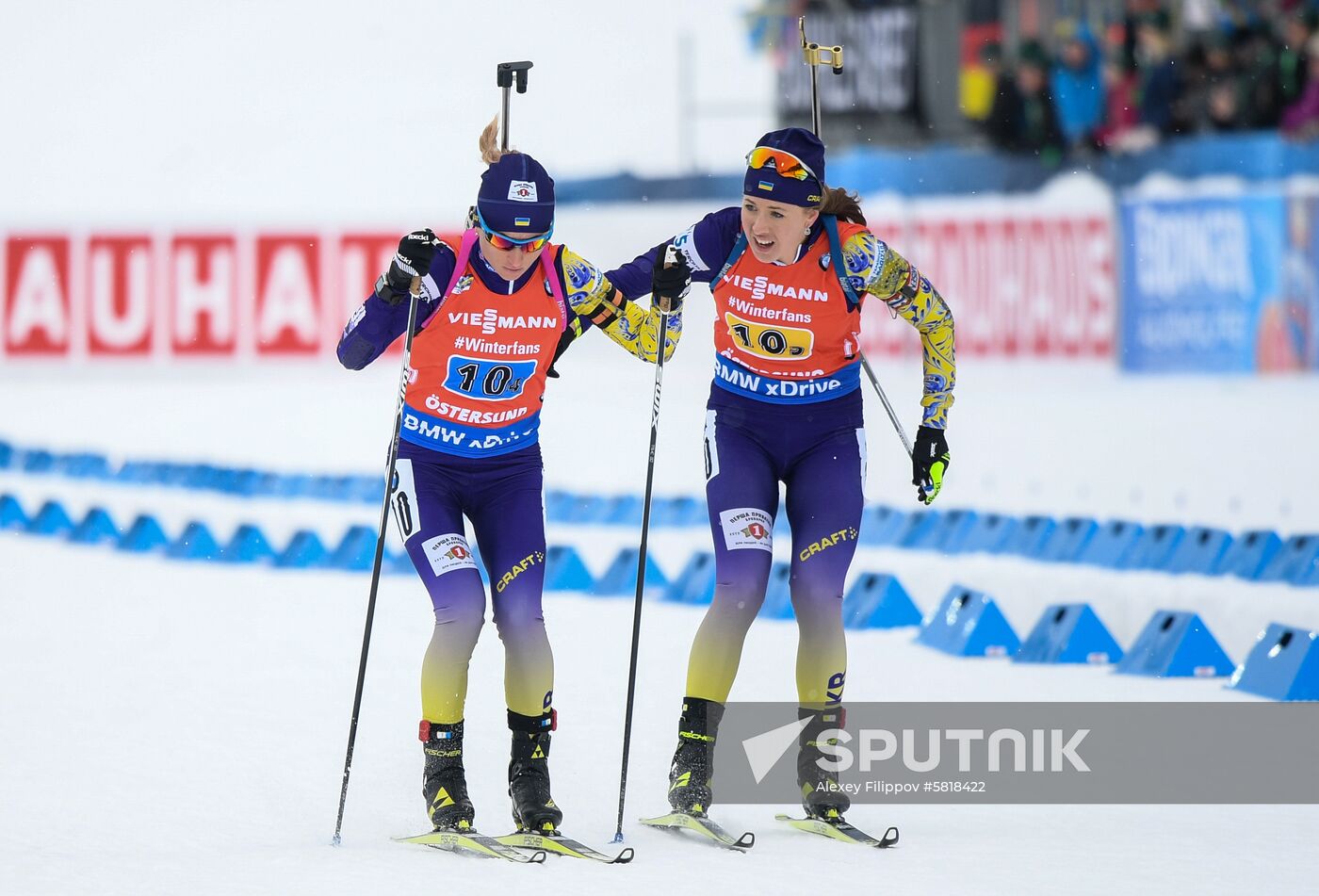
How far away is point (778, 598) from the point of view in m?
10.6

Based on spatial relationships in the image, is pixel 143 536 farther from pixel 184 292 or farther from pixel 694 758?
pixel 184 292

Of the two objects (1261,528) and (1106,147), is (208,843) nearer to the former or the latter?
(1261,528)

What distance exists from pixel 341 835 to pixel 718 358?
1895 mm

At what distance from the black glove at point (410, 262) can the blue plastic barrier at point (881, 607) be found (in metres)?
4.69

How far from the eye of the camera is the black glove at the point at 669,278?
6113 millimetres

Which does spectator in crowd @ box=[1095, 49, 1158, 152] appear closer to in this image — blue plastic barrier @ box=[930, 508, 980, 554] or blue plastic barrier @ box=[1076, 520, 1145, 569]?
blue plastic barrier @ box=[930, 508, 980, 554]

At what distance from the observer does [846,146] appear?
2500 centimetres

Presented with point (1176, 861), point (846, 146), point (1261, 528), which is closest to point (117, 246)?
point (846, 146)

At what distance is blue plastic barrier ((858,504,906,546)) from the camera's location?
12898 millimetres

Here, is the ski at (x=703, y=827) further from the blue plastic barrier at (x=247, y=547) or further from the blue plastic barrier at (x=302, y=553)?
the blue plastic barrier at (x=247, y=547)

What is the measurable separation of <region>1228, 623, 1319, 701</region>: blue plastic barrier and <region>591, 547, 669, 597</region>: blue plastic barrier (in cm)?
371

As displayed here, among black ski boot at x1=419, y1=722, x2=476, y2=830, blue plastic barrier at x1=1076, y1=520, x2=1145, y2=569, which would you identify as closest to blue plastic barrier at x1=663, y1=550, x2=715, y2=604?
blue plastic barrier at x1=1076, y1=520, x2=1145, y2=569

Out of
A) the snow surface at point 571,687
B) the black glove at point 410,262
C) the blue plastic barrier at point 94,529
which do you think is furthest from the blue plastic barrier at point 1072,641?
the blue plastic barrier at point 94,529

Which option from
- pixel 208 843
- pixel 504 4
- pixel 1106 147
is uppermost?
pixel 504 4
